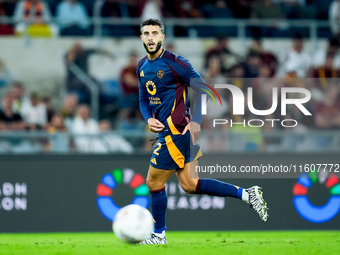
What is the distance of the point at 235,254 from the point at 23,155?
4.38m

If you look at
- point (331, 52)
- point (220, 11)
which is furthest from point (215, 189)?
point (220, 11)

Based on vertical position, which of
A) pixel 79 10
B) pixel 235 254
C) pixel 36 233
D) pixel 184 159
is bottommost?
pixel 36 233

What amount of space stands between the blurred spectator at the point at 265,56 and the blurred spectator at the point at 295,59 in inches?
5.2

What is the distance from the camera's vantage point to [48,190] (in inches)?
385

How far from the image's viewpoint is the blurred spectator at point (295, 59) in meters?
11.8

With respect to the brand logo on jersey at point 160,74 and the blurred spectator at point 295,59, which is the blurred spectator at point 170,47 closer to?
the blurred spectator at point 295,59

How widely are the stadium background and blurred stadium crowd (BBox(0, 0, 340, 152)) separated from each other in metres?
0.02

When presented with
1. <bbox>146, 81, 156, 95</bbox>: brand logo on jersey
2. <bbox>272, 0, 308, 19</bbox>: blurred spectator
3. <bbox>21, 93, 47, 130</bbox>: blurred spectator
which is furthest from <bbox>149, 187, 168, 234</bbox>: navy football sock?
<bbox>272, 0, 308, 19</bbox>: blurred spectator

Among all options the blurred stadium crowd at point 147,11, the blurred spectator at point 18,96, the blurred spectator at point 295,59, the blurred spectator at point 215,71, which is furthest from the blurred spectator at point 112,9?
the blurred spectator at point 295,59

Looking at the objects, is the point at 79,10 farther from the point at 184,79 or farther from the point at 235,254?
the point at 235,254

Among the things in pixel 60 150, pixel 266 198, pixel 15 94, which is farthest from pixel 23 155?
pixel 266 198

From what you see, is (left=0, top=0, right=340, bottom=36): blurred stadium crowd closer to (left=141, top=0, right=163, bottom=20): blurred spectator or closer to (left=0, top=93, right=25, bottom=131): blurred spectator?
(left=141, top=0, right=163, bottom=20): blurred spectator

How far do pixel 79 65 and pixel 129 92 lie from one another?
1.05 meters

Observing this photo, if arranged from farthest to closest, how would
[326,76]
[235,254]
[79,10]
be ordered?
[79,10], [326,76], [235,254]
